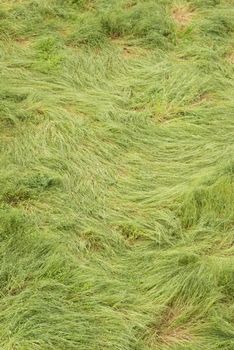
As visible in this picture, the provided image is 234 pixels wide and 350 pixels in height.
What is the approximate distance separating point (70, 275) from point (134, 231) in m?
0.60

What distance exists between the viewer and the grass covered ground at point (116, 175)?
3.03 meters

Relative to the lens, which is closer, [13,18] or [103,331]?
[103,331]

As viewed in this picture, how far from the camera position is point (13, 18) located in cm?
564

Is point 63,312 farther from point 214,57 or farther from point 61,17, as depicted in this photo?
point 61,17

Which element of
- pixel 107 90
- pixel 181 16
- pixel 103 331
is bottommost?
pixel 103 331

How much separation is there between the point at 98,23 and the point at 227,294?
11.4ft

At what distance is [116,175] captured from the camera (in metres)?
4.00

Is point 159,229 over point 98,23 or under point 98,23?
under

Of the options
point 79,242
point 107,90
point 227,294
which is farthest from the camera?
point 107,90

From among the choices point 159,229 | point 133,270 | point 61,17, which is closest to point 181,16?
point 61,17

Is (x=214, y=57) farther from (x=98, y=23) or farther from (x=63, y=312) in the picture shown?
(x=63, y=312)

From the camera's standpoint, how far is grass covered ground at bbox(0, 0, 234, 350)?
3.03 metres

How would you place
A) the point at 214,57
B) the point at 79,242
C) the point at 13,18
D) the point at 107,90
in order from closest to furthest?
the point at 79,242 < the point at 107,90 < the point at 214,57 < the point at 13,18

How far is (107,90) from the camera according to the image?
481 cm
